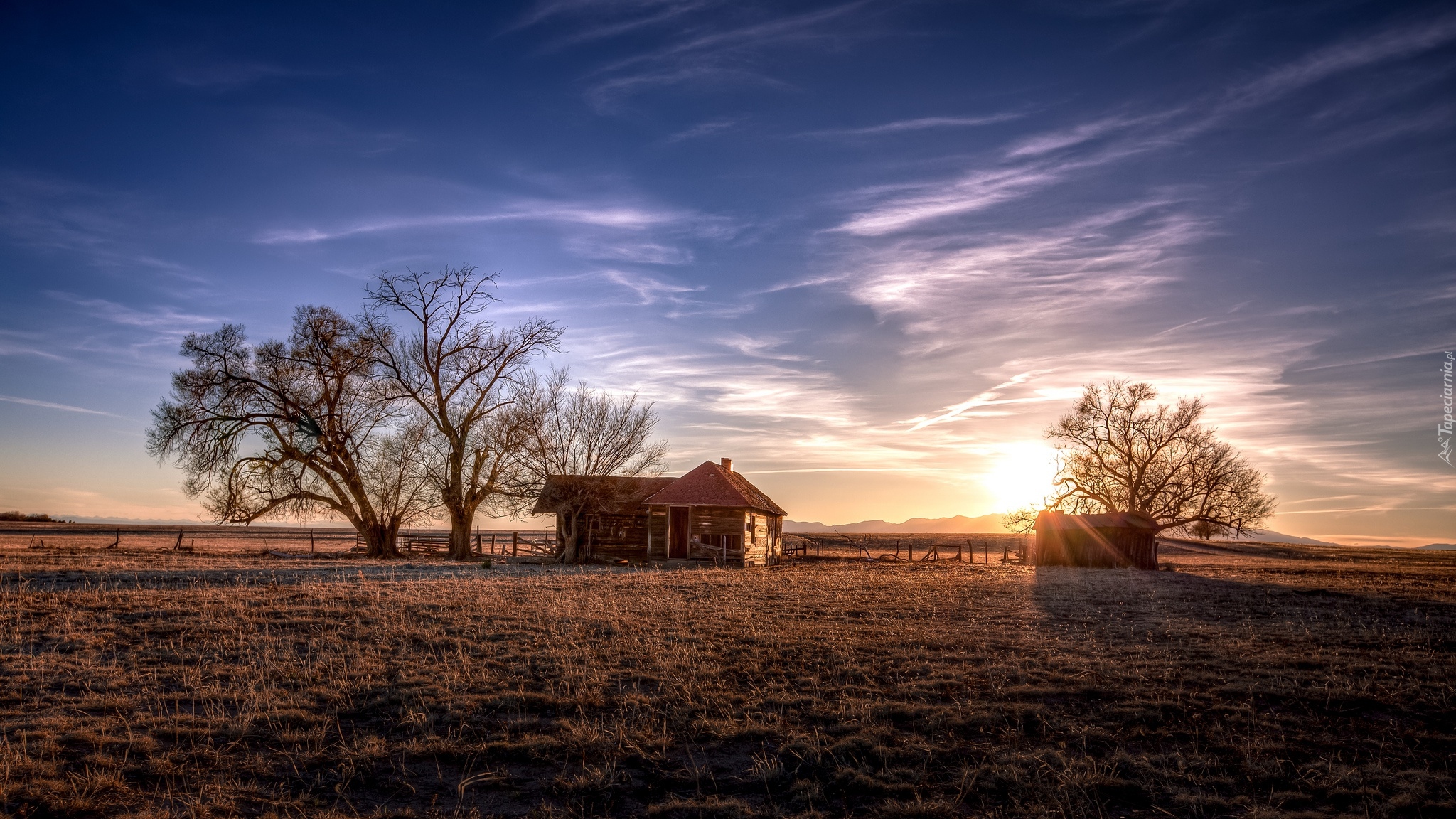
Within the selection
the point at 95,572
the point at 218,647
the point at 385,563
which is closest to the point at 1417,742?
the point at 218,647

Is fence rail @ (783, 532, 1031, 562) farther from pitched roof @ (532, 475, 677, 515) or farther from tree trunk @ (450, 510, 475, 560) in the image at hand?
tree trunk @ (450, 510, 475, 560)

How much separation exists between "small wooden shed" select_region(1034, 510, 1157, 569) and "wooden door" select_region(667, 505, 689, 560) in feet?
69.3

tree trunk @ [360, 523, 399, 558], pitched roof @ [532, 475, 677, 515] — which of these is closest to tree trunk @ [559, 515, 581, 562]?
pitched roof @ [532, 475, 677, 515]

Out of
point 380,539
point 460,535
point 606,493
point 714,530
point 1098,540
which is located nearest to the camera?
point 606,493

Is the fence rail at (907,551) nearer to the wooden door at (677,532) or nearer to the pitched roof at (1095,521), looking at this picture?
the pitched roof at (1095,521)

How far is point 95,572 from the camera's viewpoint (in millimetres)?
22828

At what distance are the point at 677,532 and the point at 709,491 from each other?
8.79 ft

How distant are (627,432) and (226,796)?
3079cm

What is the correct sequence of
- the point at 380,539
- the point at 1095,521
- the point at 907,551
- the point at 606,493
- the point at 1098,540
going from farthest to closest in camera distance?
the point at 907,551
the point at 1095,521
the point at 1098,540
the point at 380,539
the point at 606,493

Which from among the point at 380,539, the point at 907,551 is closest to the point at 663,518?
the point at 380,539

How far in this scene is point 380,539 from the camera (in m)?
39.8

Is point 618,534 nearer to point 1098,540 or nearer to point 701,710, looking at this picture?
point 1098,540

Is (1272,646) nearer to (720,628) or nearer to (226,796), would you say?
(720,628)

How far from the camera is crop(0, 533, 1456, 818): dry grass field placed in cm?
646
